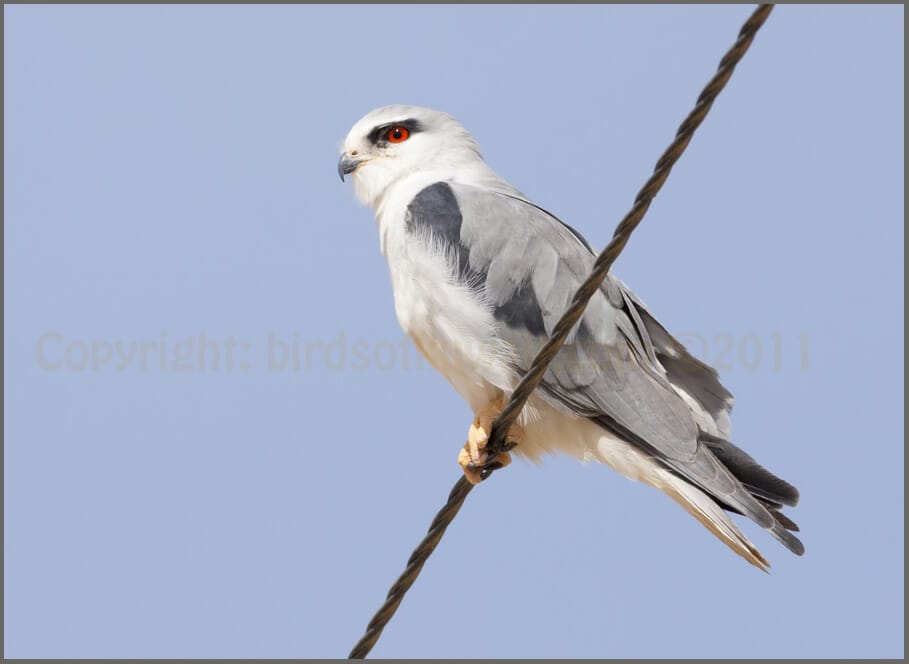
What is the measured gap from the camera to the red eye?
4.98 metres

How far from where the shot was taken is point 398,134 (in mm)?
4992

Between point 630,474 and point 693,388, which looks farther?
point 693,388

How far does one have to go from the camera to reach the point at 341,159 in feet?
16.6

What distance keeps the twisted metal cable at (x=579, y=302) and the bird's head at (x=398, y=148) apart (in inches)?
62.2

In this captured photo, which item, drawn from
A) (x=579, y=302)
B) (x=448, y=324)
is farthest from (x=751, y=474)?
(x=579, y=302)

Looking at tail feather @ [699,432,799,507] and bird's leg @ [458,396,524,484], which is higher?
tail feather @ [699,432,799,507]

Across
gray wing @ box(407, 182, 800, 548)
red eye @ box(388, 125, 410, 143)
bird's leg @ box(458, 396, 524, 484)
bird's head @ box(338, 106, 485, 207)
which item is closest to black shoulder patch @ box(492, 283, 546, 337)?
gray wing @ box(407, 182, 800, 548)

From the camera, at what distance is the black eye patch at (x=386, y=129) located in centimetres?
498

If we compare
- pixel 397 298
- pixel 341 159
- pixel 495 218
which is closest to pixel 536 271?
pixel 495 218

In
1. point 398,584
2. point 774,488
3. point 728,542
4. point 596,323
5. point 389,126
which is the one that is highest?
point 389,126

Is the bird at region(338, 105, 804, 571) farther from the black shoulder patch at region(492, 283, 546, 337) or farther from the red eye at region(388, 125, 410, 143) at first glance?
the red eye at region(388, 125, 410, 143)

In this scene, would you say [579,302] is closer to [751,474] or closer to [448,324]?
[448,324]

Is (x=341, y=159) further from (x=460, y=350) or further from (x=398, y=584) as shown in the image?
(x=398, y=584)

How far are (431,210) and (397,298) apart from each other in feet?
1.26
